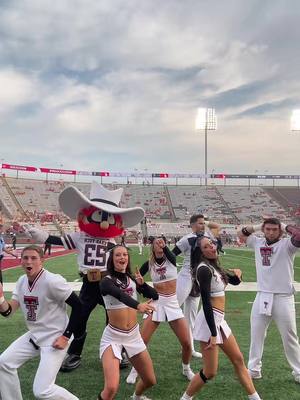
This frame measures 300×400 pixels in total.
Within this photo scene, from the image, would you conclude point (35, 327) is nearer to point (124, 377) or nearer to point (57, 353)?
point (57, 353)

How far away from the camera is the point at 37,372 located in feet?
12.5

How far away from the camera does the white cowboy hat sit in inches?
230

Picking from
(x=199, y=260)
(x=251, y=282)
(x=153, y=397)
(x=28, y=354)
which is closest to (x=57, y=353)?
A: (x=28, y=354)

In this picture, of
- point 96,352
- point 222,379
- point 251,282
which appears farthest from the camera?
point 251,282

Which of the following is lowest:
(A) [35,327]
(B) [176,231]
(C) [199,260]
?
(B) [176,231]

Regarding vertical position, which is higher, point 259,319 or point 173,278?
point 173,278

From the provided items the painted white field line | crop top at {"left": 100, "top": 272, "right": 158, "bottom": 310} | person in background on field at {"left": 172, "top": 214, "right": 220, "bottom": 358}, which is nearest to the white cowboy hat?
person in background on field at {"left": 172, "top": 214, "right": 220, "bottom": 358}

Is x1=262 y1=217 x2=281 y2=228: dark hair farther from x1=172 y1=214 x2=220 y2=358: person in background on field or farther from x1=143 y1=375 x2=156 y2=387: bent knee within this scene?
x1=143 y1=375 x2=156 y2=387: bent knee

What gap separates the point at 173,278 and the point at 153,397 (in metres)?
1.46

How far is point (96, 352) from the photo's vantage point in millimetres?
6281

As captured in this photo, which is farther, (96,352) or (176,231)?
(176,231)

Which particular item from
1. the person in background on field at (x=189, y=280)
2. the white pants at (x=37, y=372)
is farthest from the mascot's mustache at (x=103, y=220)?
the white pants at (x=37, y=372)

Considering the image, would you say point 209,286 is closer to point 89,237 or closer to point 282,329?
point 282,329

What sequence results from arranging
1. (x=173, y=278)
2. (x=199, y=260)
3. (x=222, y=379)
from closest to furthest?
(x=199, y=260) → (x=222, y=379) → (x=173, y=278)
